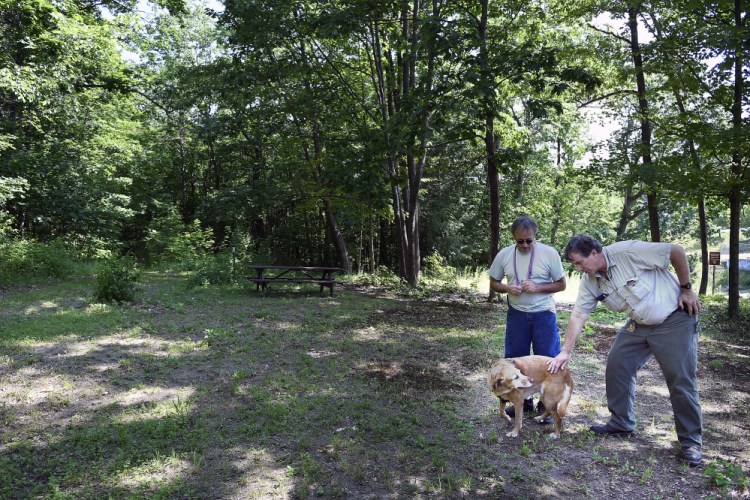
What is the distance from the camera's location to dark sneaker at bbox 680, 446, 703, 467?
3.50 m

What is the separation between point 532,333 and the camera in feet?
13.8

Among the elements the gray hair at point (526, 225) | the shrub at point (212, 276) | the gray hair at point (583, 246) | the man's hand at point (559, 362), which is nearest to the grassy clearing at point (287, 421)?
the man's hand at point (559, 362)

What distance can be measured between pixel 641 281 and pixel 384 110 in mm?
10325

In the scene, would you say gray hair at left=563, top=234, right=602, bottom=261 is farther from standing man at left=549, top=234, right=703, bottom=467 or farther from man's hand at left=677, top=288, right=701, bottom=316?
man's hand at left=677, top=288, right=701, bottom=316

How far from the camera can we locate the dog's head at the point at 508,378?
12.5ft

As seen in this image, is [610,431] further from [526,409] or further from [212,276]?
[212,276]

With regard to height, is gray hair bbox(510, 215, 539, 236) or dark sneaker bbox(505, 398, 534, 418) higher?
gray hair bbox(510, 215, 539, 236)

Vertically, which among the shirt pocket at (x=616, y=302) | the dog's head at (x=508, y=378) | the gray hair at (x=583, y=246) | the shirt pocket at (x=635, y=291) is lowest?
the dog's head at (x=508, y=378)

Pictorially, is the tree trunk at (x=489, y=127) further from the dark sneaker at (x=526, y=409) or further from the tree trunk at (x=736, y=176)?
the dark sneaker at (x=526, y=409)

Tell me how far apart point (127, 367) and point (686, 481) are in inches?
216

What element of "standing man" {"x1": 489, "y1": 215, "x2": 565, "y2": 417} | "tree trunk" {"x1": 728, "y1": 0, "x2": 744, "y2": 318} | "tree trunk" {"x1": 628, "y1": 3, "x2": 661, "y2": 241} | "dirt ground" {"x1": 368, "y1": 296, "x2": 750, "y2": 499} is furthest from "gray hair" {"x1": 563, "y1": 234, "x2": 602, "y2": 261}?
"tree trunk" {"x1": 628, "y1": 3, "x2": 661, "y2": 241}

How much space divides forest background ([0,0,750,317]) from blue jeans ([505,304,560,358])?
4236mm

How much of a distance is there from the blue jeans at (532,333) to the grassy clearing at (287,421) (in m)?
0.67

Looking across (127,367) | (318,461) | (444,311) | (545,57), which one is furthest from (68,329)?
(545,57)
